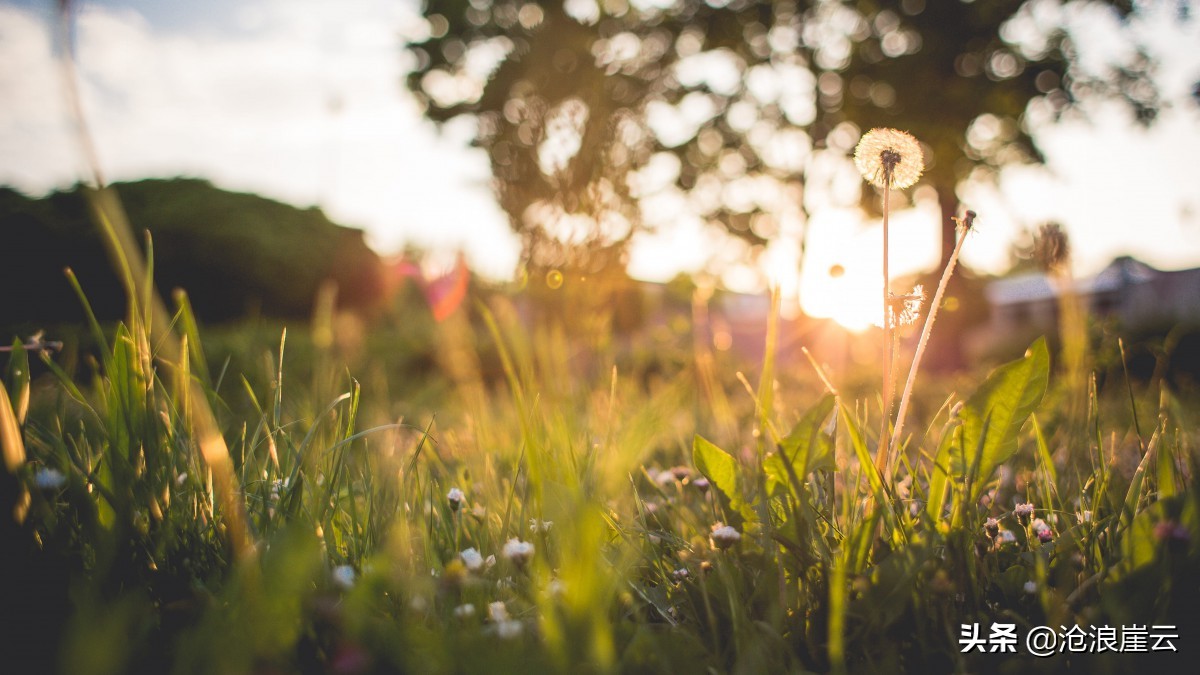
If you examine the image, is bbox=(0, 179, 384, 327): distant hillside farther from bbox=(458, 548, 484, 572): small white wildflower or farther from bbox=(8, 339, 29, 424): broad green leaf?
bbox=(458, 548, 484, 572): small white wildflower

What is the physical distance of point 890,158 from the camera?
1.14 metres

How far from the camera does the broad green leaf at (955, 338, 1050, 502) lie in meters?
1.04

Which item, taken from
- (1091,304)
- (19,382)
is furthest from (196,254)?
(1091,304)

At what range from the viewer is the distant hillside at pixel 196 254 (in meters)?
3.18

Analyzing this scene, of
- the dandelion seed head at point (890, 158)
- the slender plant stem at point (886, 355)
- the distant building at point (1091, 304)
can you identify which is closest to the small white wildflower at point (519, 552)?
the slender plant stem at point (886, 355)

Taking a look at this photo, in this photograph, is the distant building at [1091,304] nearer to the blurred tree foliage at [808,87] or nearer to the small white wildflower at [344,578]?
the blurred tree foliage at [808,87]

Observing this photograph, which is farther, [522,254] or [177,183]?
[177,183]

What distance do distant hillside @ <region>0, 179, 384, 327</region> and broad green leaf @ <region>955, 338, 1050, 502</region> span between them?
153 inches

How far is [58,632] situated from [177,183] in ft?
26.3

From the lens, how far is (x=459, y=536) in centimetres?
126

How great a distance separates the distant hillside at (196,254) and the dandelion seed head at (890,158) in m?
3.73

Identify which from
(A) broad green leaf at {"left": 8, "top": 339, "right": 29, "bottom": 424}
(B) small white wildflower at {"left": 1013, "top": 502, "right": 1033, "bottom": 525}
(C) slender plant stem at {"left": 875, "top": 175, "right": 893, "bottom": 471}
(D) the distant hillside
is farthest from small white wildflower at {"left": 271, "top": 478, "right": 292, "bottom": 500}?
(D) the distant hillside

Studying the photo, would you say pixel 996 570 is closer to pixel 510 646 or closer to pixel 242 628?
pixel 510 646

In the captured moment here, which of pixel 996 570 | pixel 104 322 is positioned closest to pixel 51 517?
pixel 996 570
